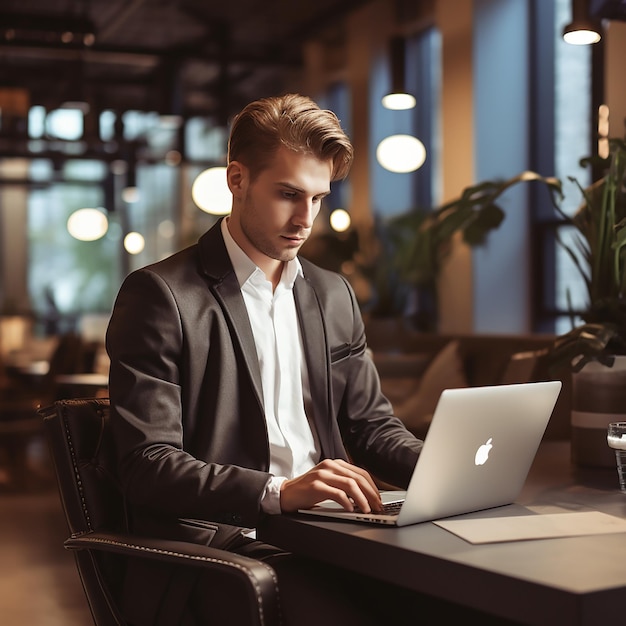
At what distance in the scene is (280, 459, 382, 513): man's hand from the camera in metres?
1.76

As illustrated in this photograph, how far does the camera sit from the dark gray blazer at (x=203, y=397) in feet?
6.15

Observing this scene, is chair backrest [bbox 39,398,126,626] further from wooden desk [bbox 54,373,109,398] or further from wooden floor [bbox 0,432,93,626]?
wooden desk [bbox 54,373,109,398]

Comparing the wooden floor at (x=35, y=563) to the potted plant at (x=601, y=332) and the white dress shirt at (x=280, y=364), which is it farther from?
the potted plant at (x=601, y=332)

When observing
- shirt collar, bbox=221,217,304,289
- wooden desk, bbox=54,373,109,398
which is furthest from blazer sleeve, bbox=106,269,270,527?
wooden desk, bbox=54,373,109,398

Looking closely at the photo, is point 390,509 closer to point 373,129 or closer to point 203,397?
point 203,397

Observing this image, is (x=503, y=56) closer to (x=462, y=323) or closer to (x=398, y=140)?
(x=398, y=140)

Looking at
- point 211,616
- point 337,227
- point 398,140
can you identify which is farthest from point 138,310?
point 337,227

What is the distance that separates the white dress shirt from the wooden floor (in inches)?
85.5

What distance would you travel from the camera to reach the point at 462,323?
28.5ft

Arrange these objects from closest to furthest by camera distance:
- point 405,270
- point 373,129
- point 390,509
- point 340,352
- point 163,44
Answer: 1. point 390,509
2. point 340,352
3. point 405,270
4. point 373,129
5. point 163,44

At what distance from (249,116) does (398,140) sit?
5.93 meters

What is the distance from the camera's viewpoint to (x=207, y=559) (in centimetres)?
170

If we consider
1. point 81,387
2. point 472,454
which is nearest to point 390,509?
point 472,454

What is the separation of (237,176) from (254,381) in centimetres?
46
